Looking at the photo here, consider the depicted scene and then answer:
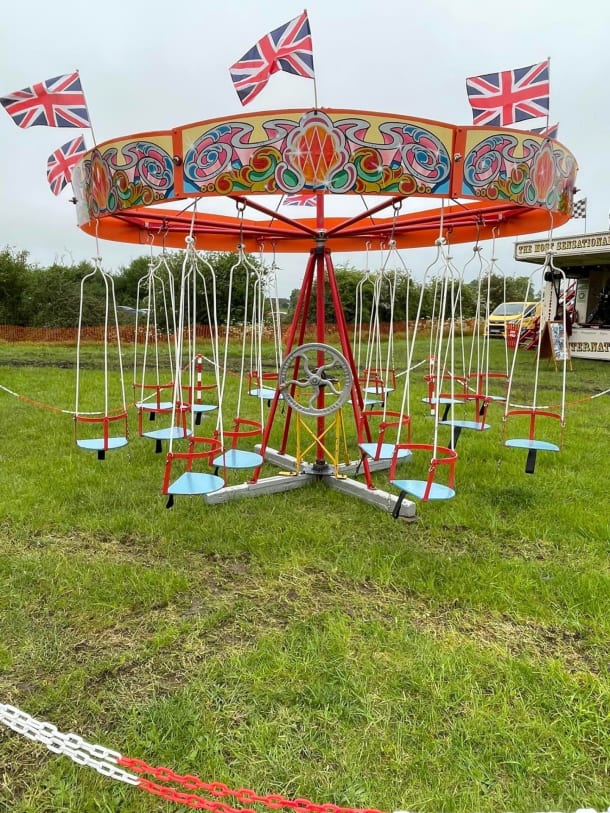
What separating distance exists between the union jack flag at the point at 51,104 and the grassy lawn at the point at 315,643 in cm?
288

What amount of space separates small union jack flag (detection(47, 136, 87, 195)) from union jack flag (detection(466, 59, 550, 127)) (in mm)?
3223

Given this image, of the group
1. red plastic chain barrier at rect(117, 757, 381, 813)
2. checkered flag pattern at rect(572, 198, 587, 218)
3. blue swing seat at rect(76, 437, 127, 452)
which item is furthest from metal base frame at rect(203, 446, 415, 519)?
checkered flag pattern at rect(572, 198, 587, 218)

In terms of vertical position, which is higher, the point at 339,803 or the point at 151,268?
the point at 151,268

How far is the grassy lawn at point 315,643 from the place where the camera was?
2.01 meters

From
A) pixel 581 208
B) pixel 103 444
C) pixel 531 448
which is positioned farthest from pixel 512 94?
pixel 581 208

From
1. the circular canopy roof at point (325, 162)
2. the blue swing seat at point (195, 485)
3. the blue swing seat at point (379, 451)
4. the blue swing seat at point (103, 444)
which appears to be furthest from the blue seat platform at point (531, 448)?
the blue swing seat at point (103, 444)

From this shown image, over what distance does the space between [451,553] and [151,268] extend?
354 cm

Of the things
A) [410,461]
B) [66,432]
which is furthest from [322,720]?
[66,432]

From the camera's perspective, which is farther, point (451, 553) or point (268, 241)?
point (268, 241)

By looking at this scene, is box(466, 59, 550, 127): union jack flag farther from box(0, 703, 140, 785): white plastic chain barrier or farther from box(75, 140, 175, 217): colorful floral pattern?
box(0, 703, 140, 785): white plastic chain barrier

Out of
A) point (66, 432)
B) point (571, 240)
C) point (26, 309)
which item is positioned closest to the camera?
point (66, 432)

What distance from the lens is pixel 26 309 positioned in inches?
984

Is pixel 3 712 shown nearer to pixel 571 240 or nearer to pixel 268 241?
pixel 268 241

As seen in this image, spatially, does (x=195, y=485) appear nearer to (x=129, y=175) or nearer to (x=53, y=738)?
(x=53, y=738)
